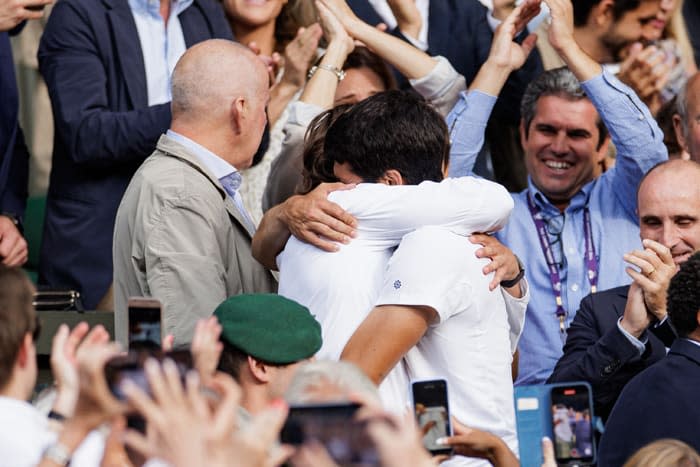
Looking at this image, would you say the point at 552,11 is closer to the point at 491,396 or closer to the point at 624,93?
the point at 624,93

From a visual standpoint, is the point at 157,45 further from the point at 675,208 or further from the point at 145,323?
the point at 145,323

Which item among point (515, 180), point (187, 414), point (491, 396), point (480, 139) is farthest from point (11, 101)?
point (187, 414)

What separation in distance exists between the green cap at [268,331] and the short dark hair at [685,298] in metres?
1.28

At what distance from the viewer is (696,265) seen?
439 cm

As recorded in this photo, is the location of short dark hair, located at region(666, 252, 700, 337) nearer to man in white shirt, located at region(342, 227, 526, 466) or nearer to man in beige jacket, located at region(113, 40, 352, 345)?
man in white shirt, located at region(342, 227, 526, 466)

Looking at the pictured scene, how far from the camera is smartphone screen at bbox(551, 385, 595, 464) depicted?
374cm

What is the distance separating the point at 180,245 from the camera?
14.9ft

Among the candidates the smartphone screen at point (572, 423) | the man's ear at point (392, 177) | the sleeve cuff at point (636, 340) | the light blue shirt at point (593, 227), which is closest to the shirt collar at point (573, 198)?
the light blue shirt at point (593, 227)

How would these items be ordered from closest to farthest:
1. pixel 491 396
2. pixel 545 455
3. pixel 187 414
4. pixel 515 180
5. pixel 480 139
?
1. pixel 187 414
2. pixel 545 455
3. pixel 491 396
4. pixel 480 139
5. pixel 515 180

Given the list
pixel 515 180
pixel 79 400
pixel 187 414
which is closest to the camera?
pixel 187 414

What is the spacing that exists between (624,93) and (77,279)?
230cm

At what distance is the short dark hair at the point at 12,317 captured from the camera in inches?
120

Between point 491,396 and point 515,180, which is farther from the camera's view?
point 515,180

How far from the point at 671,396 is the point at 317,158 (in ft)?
4.16
